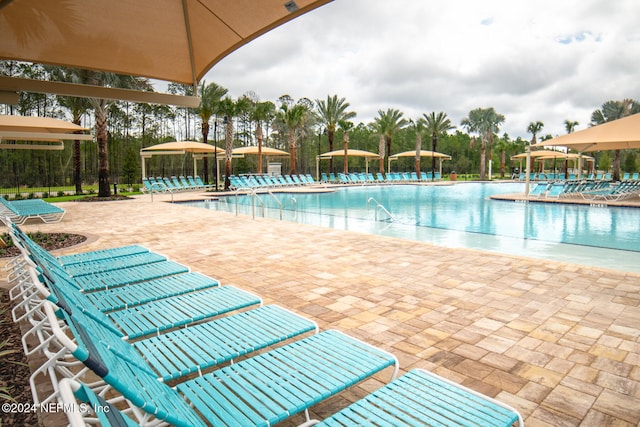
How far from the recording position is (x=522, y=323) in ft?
11.3

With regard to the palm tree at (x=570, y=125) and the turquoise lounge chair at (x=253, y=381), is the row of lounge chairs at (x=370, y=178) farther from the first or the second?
the palm tree at (x=570, y=125)

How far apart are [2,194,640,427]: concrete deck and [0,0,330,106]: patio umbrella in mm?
2436

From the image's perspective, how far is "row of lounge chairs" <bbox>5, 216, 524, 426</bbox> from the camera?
137 centimetres

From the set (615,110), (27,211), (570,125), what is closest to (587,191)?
(27,211)

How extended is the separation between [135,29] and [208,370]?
2684 mm

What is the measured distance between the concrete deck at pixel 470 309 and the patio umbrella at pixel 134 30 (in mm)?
2436

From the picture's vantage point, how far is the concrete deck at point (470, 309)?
2.46 meters

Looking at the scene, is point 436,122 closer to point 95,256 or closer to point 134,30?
point 95,256

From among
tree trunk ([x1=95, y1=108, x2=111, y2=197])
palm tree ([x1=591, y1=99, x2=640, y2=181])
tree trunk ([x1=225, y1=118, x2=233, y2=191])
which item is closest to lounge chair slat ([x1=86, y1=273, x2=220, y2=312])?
tree trunk ([x1=95, y1=108, x2=111, y2=197])

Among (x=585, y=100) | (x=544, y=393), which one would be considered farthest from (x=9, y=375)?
(x=585, y=100)

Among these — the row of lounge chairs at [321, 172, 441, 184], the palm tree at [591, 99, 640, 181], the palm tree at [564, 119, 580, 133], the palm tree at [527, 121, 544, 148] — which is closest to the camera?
the row of lounge chairs at [321, 172, 441, 184]

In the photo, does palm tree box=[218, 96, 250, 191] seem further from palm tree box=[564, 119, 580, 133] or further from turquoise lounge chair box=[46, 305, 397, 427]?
palm tree box=[564, 119, 580, 133]

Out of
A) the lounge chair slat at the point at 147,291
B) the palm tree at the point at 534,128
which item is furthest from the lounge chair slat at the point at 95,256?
the palm tree at the point at 534,128

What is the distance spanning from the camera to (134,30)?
10.3 ft
